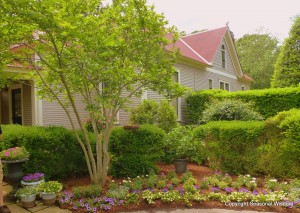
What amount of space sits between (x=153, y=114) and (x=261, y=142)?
475cm

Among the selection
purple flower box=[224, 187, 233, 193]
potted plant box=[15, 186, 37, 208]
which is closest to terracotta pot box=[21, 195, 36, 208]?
potted plant box=[15, 186, 37, 208]

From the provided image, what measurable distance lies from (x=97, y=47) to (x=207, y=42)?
49.6ft

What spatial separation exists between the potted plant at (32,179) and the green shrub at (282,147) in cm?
501

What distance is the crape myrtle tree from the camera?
3771 millimetres

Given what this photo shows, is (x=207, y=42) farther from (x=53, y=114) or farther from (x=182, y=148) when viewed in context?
(x=53, y=114)

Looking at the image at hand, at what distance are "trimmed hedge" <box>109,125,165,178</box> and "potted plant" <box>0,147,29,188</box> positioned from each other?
6.80 feet

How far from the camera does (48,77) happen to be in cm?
497

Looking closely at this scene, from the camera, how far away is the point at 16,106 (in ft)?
37.6

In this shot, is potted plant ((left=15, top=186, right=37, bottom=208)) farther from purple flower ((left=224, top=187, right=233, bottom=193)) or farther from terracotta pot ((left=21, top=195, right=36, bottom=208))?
purple flower ((left=224, top=187, right=233, bottom=193))

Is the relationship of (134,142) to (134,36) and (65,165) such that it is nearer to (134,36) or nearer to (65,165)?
(65,165)

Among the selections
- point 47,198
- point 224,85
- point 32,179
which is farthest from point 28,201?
point 224,85

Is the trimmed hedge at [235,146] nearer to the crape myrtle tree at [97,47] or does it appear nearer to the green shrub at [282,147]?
the green shrub at [282,147]

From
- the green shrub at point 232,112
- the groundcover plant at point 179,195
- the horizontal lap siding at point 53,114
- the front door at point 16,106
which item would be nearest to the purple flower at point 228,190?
the groundcover plant at point 179,195

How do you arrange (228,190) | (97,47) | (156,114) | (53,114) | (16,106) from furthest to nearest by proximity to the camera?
1. (16,106)
2. (156,114)
3. (53,114)
4. (228,190)
5. (97,47)
